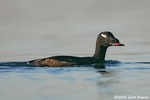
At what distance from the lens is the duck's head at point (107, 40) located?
66.6 feet

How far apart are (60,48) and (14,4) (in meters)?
12.3

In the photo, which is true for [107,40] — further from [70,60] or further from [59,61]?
[59,61]

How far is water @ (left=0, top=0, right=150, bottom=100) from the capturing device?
1538 centimetres

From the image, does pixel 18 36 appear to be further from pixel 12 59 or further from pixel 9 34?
pixel 12 59

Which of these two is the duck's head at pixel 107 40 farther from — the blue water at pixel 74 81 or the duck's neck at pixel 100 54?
the blue water at pixel 74 81

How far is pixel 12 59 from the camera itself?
68.9ft

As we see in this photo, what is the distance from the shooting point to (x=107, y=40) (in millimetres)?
20422

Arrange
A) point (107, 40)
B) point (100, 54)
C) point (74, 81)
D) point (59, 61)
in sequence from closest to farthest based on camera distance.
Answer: point (74, 81) → point (59, 61) → point (107, 40) → point (100, 54)

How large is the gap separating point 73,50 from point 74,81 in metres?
6.33

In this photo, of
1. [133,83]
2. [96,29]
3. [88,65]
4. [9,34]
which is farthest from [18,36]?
[133,83]

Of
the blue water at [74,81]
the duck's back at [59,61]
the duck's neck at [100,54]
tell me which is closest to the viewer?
the blue water at [74,81]

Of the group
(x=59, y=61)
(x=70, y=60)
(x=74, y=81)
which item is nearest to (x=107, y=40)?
(x=70, y=60)

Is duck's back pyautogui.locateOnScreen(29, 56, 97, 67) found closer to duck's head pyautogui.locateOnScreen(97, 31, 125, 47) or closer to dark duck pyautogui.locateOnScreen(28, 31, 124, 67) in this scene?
dark duck pyautogui.locateOnScreen(28, 31, 124, 67)

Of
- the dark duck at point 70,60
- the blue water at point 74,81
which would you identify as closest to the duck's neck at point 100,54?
the dark duck at point 70,60
